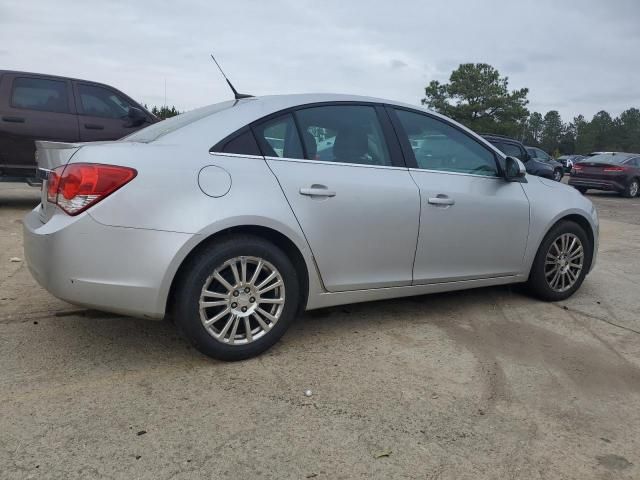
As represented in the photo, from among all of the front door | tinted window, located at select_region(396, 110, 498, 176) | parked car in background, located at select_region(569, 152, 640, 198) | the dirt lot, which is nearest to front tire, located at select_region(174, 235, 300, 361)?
the dirt lot

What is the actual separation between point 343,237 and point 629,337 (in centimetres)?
217

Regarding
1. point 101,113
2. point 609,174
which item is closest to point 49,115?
point 101,113

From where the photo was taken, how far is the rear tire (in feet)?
56.7

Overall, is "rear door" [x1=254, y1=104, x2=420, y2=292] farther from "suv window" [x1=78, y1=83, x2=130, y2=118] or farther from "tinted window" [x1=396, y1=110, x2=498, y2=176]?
"suv window" [x1=78, y1=83, x2=130, y2=118]

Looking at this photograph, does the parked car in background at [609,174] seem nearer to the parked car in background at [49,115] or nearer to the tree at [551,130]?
the parked car in background at [49,115]

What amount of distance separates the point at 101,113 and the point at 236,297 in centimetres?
597

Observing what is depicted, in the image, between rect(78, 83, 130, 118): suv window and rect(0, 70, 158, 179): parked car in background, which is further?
rect(78, 83, 130, 118): suv window

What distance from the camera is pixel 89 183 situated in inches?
110

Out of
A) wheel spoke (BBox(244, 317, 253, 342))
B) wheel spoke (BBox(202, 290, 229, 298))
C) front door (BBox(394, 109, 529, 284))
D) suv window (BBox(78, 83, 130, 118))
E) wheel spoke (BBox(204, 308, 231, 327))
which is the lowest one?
wheel spoke (BBox(244, 317, 253, 342))

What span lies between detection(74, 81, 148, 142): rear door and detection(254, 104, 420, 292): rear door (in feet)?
17.5

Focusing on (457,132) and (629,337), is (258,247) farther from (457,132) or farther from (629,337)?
(629,337)

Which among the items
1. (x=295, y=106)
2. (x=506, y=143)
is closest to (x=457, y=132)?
(x=295, y=106)

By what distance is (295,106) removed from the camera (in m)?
3.45

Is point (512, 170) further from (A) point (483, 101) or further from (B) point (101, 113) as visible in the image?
(A) point (483, 101)
